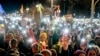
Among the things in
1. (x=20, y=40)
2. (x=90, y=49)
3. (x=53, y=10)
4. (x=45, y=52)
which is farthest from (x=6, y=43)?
(x=53, y=10)

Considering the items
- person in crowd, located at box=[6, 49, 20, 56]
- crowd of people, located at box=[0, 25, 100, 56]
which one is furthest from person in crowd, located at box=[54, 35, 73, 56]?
person in crowd, located at box=[6, 49, 20, 56]

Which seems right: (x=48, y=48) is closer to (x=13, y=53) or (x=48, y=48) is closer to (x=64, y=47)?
(x=64, y=47)

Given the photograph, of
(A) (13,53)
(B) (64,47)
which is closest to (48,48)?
(B) (64,47)

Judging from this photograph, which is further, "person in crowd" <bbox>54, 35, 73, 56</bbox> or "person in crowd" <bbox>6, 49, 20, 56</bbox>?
"person in crowd" <bbox>54, 35, 73, 56</bbox>

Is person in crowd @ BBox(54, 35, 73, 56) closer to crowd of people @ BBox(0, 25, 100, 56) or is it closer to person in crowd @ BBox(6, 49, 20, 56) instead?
crowd of people @ BBox(0, 25, 100, 56)

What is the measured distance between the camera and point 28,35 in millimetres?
14195

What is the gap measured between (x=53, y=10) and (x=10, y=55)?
342 inches

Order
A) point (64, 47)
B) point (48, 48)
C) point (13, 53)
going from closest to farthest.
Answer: point (13, 53), point (64, 47), point (48, 48)

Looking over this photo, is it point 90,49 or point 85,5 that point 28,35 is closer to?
point 90,49

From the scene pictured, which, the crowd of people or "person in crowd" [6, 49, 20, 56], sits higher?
→ "person in crowd" [6, 49, 20, 56]

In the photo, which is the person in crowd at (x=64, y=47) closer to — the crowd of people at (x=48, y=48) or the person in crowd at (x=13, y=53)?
the crowd of people at (x=48, y=48)

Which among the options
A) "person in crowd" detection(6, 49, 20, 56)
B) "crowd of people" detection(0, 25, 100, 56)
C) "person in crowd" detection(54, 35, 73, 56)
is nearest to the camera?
"person in crowd" detection(6, 49, 20, 56)

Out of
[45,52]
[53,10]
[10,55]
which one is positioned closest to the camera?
[10,55]

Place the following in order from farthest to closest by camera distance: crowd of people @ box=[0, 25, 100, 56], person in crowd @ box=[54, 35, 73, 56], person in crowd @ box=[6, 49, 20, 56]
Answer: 1. person in crowd @ box=[54, 35, 73, 56]
2. crowd of people @ box=[0, 25, 100, 56]
3. person in crowd @ box=[6, 49, 20, 56]
